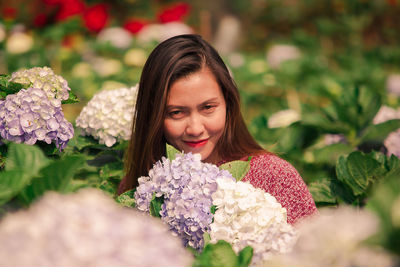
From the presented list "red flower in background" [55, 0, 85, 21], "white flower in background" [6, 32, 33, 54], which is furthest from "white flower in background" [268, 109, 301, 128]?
"red flower in background" [55, 0, 85, 21]

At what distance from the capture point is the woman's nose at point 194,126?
1.45 metres

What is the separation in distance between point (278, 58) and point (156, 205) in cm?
338

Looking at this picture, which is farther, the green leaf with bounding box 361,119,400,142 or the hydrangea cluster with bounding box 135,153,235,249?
the green leaf with bounding box 361,119,400,142

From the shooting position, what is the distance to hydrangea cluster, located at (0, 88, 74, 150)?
1071 mm

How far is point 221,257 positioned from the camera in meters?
0.81

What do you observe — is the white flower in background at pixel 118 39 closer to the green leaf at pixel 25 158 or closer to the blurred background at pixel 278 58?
the blurred background at pixel 278 58

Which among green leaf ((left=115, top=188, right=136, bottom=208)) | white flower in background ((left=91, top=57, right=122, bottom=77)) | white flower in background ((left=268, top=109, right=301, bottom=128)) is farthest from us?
white flower in background ((left=91, top=57, right=122, bottom=77))

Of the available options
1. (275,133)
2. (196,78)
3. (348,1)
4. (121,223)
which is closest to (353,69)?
(348,1)

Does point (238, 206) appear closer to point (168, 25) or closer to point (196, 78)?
point (196, 78)

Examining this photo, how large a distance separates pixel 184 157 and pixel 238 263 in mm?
357

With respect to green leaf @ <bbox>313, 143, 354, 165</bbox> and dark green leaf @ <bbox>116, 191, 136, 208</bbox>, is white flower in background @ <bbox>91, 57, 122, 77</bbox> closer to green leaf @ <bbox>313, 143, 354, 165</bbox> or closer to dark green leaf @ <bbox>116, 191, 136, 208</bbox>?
green leaf @ <bbox>313, 143, 354, 165</bbox>

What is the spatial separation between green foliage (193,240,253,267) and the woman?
61 cm

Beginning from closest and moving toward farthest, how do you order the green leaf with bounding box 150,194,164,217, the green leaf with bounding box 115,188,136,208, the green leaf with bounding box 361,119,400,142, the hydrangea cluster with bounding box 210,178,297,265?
the hydrangea cluster with bounding box 210,178,297,265 → the green leaf with bounding box 150,194,164,217 → the green leaf with bounding box 115,188,136,208 → the green leaf with bounding box 361,119,400,142

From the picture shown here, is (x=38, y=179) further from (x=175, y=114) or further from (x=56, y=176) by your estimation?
(x=175, y=114)
